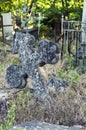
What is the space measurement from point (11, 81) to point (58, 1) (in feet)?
26.7

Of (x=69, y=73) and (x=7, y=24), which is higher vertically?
(x=7, y=24)

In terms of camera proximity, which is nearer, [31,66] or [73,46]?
[31,66]

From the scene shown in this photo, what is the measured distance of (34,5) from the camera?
11828mm

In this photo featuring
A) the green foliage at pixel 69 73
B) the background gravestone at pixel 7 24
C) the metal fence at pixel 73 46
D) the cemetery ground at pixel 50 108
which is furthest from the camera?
the background gravestone at pixel 7 24

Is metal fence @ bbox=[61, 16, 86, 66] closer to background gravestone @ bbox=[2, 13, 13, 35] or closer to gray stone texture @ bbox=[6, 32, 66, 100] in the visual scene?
gray stone texture @ bbox=[6, 32, 66, 100]

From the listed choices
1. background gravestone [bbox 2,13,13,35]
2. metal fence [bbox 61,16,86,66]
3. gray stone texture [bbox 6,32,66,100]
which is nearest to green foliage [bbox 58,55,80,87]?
metal fence [bbox 61,16,86,66]

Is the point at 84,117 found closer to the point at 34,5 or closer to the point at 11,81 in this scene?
the point at 11,81

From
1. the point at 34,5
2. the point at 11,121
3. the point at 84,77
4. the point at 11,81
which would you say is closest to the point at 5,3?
the point at 34,5

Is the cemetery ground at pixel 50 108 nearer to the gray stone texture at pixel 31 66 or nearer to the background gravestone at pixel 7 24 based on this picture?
the gray stone texture at pixel 31 66

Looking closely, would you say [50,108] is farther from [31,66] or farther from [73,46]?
[73,46]

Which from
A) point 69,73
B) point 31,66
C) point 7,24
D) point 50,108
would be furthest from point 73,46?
point 50,108

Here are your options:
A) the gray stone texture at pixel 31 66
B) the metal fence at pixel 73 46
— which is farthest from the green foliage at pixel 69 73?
the gray stone texture at pixel 31 66

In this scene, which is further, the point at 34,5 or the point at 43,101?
the point at 34,5

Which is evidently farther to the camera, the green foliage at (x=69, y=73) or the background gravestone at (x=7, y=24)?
the background gravestone at (x=7, y=24)
